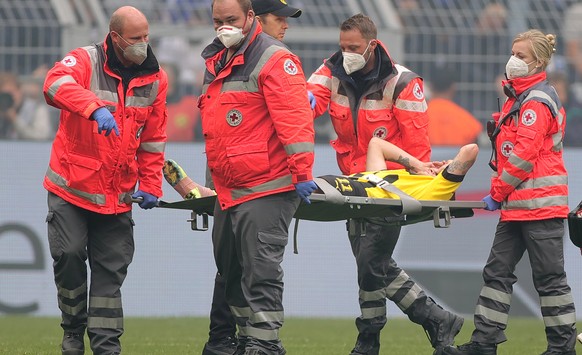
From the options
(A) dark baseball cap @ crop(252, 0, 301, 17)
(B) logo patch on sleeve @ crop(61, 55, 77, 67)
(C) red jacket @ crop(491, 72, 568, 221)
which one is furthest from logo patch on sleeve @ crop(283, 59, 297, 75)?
(C) red jacket @ crop(491, 72, 568, 221)

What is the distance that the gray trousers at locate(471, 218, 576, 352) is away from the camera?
8.29m

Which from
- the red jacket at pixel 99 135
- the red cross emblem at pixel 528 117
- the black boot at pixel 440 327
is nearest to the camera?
the red jacket at pixel 99 135

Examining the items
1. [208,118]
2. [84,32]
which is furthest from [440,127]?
[208,118]

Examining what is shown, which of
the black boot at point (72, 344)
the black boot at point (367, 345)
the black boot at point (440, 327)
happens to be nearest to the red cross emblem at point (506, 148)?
the black boot at point (440, 327)

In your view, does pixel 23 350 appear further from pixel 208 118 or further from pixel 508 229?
pixel 508 229

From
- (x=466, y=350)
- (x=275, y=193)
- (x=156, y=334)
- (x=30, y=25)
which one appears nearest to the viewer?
(x=275, y=193)

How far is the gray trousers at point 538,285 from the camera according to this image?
8.29 metres

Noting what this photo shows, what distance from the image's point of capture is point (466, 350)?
836 centimetres

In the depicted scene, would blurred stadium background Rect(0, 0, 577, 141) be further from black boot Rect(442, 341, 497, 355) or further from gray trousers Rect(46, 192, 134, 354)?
gray trousers Rect(46, 192, 134, 354)

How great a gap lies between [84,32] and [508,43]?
441 cm

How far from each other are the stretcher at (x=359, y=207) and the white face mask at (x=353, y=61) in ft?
3.38

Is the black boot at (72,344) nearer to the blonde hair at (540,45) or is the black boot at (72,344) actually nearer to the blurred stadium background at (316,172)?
the blonde hair at (540,45)

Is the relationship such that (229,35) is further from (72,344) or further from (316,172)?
(316,172)

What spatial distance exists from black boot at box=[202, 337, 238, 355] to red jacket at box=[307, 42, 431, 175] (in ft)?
4.64
